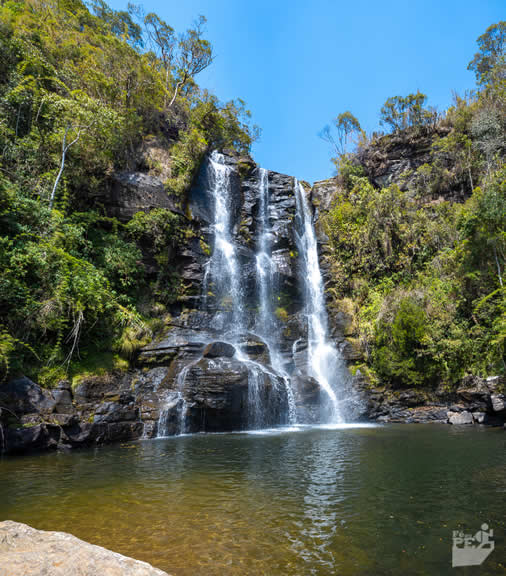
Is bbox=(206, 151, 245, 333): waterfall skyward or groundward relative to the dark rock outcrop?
skyward

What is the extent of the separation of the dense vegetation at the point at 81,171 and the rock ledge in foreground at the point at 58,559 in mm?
8025

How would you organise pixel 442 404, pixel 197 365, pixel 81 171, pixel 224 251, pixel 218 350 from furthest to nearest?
pixel 224 251 < pixel 81 171 < pixel 442 404 < pixel 218 350 < pixel 197 365

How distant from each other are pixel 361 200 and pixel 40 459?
20.4 meters

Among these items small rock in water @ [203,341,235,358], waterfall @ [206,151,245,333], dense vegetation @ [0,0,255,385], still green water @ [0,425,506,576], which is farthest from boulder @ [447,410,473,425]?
dense vegetation @ [0,0,255,385]

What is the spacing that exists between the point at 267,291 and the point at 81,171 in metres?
11.1

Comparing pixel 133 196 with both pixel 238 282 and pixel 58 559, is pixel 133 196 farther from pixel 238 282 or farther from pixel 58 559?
pixel 58 559

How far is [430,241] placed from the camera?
17.9m

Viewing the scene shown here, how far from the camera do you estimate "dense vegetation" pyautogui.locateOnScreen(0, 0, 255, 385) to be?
1033 centimetres

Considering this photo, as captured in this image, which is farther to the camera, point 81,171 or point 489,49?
point 489,49

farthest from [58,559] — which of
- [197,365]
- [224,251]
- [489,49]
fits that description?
[489,49]

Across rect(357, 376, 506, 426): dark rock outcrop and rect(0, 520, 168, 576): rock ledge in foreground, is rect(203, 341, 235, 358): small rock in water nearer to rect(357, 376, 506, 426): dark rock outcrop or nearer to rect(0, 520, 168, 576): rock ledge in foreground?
rect(357, 376, 506, 426): dark rock outcrop

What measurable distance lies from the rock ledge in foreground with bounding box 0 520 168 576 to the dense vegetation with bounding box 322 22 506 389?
1313 centimetres

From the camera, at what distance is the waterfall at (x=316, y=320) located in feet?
47.7

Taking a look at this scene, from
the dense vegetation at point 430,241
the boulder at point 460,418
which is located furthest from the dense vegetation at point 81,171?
the boulder at point 460,418
